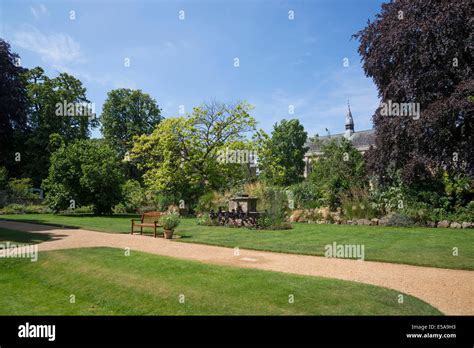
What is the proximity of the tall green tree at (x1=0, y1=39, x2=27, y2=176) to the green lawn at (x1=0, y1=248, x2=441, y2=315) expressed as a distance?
25616 mm

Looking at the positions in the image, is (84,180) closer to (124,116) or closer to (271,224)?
(271,224)

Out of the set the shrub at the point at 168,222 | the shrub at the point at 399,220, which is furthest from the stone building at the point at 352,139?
the shrub at the point at 168,222

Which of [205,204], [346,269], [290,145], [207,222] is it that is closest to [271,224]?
[207,222]

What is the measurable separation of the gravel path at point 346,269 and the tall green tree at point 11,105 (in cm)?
2346

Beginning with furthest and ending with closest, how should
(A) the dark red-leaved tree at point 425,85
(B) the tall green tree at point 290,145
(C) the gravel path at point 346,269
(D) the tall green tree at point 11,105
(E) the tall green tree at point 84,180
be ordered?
1. (B) the tall green tree at point 290,145
2. (D) the tall green tree at point 11,105
3. (E) the tall green tree at point 84,180
4. (A) the dark red-leaved tree at point 425,85
5. (C) the gravel path at point 346,269

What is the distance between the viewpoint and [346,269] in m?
7.45

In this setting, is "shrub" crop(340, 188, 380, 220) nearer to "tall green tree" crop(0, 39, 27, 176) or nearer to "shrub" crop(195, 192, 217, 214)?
"shrub" crop(195, 192, 217, 214)

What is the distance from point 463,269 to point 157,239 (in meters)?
8.97

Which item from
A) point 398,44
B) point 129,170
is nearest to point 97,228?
point 398,44

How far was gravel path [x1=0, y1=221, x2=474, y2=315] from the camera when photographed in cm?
564

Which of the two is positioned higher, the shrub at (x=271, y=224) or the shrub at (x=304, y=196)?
the shrub at (x=304, y=196)

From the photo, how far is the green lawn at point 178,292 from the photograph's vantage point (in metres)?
4.91

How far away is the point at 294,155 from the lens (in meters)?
51.4

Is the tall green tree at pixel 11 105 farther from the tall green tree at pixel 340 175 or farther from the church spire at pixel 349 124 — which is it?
the church spire at pixel 349 124
